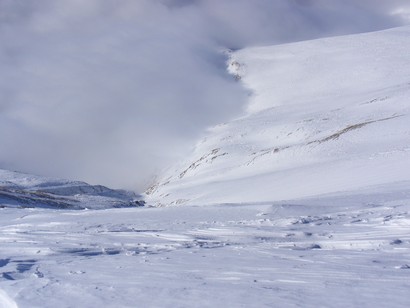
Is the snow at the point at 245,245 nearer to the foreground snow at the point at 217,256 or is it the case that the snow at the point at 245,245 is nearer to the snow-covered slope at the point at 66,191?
the foreground snow at the point at 217,256

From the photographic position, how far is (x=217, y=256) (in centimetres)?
1133

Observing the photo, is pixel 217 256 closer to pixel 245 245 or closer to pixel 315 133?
pixel 245 245

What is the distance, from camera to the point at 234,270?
32.1 feet

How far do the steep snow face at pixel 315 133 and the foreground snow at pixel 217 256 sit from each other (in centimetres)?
800

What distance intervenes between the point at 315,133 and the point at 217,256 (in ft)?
144

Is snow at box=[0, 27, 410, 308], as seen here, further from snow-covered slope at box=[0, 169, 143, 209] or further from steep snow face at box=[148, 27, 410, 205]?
snow-covered slope at box=[0, 169, 143, 209]

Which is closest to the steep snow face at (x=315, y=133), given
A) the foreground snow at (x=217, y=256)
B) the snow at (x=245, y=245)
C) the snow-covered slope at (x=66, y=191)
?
the snow at (x=245, y=245)

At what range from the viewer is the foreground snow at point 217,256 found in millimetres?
7820

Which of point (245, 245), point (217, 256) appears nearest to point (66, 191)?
point (245, 245)

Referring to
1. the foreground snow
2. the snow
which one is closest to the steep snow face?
the snow

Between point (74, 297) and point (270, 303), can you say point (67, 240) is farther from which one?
point (270, 303)

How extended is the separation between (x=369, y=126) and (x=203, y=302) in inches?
1447

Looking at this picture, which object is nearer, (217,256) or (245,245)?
(217,256)

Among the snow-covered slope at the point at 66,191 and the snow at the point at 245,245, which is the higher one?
the snow-covered slope at the point at 66,191
